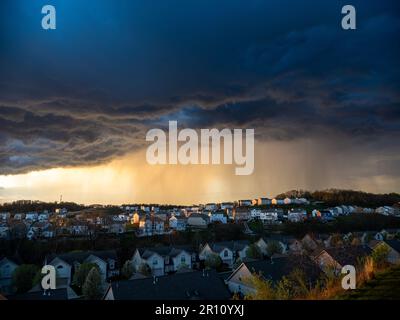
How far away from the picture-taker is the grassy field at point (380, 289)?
6230 mm

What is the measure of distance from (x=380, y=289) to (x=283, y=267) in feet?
50.4

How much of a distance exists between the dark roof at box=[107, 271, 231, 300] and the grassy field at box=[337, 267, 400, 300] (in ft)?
39.6

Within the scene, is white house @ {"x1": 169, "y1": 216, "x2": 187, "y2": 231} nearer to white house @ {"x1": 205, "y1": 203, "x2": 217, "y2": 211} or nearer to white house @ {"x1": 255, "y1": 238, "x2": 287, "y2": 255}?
white house @ {"x1": 255, "y1": 238, "x2": 287, "y2": 255}

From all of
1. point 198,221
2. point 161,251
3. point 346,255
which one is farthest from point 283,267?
point 198,221

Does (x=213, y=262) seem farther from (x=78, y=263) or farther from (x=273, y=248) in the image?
(x=78, y=263)

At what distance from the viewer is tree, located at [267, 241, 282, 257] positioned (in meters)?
32.3

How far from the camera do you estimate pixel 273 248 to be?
32562 millimetres

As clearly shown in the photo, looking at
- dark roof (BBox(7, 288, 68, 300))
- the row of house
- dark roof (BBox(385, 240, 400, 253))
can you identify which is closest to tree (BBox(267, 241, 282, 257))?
the row of house

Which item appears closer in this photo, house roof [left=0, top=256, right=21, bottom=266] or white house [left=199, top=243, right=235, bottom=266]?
house roof [left=0, top=256, right=21, bottom=266]

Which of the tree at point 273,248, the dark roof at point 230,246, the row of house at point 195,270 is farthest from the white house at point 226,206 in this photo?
the tree at point 273,248
